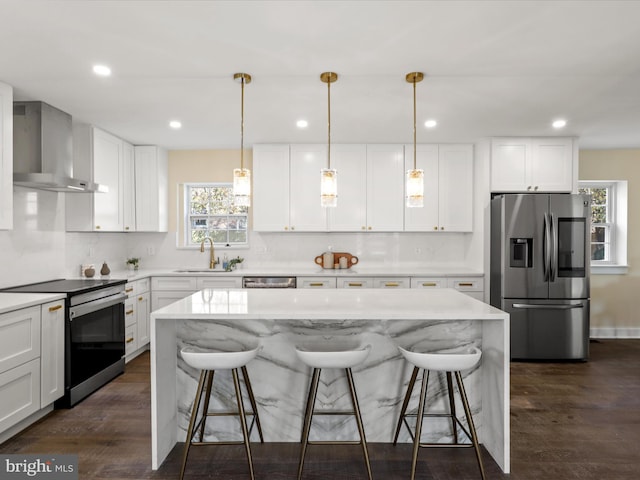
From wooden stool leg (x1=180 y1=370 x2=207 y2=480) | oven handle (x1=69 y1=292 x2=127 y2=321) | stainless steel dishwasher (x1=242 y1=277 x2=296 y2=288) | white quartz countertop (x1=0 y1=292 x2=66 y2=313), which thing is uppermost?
white quartz countertop (x1=0 y1=292 x2=66 y2=313)

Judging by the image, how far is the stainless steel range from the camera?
9.98ft

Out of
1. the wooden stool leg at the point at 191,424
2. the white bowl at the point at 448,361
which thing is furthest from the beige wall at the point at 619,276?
the wooden stool leg at the point at 191,424

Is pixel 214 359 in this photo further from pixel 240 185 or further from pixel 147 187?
pixel 147 187

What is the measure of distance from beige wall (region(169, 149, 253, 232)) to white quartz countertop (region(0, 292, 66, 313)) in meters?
2.36

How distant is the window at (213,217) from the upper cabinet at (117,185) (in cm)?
31

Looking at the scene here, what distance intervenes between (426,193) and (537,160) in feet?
4.07

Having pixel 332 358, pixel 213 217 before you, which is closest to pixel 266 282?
pixel 213 217

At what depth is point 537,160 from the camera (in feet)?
14.7

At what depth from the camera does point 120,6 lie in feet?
6.48

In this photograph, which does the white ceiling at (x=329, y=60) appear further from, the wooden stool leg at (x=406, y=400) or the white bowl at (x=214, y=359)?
the wooden stool leg at (x=406, y=400)

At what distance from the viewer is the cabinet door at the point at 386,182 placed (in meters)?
4.81

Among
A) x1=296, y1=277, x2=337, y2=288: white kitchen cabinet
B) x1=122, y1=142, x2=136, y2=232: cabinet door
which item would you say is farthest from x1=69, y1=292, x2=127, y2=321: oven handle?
x1=296, y1=277, x2=337, y2=288: white kitchen cabinet

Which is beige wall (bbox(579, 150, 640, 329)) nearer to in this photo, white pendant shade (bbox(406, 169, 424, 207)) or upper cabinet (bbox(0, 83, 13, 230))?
white pendant shade (bbox(406, 169, 424, 207))

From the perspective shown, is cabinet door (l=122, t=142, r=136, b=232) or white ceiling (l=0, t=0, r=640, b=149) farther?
cabinet door (l=122, t=142, r=136, b=232)
